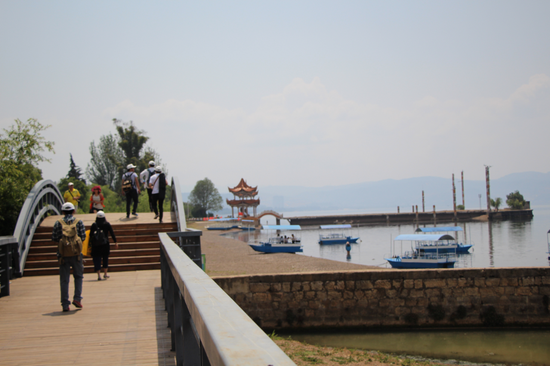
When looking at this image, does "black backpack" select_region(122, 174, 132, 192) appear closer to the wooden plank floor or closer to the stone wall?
the stone wall

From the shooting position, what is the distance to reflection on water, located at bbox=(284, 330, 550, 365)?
40.7ft

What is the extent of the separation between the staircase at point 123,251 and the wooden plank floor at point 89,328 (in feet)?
7.39

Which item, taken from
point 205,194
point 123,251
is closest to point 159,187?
point 123,251

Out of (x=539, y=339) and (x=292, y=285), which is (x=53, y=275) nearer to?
(x=292, y=285)

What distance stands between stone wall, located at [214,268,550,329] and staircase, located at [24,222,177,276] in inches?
121

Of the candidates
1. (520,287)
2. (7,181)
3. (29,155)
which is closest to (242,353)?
(520,287)

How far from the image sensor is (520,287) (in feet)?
46.5

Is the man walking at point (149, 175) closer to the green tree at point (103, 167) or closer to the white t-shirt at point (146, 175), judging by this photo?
the white t-shirt at point (146, 175)

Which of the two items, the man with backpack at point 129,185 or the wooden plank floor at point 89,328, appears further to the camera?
the man with backpack at point 129,185

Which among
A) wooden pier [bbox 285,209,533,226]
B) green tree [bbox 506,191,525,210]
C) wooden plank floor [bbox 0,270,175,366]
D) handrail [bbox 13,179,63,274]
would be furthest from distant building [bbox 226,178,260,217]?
wooden plank floor [bbox 0,270,175,366]

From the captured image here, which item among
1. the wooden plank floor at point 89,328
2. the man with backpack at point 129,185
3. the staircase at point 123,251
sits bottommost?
the wooden plank floor at point 89,328

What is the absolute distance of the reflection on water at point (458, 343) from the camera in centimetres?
1241

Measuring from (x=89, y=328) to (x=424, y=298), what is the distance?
1100 centimetres

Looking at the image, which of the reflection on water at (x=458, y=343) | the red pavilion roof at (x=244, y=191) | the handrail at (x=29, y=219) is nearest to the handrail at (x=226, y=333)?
the handrail at (x=29, y=219)
